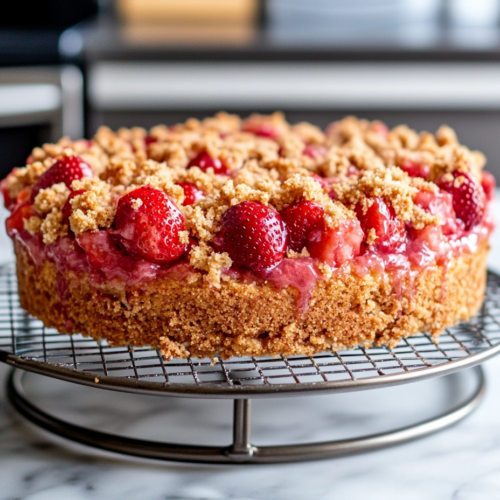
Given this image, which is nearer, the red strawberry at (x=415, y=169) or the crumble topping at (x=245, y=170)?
the crumble topping at (x=245, y=170)

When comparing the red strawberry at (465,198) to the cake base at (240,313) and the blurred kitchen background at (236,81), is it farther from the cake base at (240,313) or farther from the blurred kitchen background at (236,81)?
the blurred kitchen background at (236,81)

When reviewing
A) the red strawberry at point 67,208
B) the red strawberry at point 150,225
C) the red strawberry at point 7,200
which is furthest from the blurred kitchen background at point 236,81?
the red strawberry at point 150,225

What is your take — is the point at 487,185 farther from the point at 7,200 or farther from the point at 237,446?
the point at 7,200

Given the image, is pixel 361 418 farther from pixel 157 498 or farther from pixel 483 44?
pixel 483 44

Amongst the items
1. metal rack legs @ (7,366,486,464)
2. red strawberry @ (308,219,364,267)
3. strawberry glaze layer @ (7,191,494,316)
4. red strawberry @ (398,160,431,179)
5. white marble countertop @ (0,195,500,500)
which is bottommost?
white marble countertop @ (0,195,500,500)

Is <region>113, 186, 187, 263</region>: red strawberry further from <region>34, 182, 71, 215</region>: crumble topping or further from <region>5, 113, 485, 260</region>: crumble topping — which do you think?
<region>34, 182, 71, 215</region>: crumble topping

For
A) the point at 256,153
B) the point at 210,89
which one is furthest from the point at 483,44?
the point at 256,153

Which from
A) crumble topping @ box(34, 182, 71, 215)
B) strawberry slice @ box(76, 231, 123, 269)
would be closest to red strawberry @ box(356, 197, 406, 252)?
strawberry slice @ box(76, 231, 123, 269)
